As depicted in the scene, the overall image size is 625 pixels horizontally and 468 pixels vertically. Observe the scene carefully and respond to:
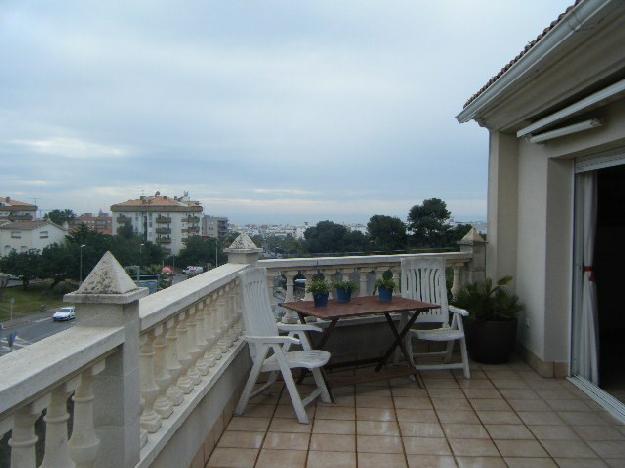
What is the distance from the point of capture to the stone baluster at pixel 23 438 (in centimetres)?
128

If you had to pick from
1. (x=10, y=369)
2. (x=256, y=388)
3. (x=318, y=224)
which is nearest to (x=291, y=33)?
(x=318, y=224)

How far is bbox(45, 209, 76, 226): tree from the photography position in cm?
689

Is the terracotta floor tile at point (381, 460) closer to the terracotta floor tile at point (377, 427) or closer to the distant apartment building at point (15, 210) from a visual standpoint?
the terracotta floor tile at point (377, 427)

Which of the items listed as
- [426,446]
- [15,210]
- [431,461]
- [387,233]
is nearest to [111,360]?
[431,461]

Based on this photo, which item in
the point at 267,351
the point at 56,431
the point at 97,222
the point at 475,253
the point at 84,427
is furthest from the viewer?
the point at 97,222

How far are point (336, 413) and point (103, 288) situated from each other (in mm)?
2622

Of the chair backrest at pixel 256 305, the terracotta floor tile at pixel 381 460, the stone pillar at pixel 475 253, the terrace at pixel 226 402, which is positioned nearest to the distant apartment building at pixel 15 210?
the terrace at pixel 226 402

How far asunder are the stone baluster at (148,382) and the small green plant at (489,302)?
12.8 feet

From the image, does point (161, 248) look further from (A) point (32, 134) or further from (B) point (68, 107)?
(A) point (32, 134)

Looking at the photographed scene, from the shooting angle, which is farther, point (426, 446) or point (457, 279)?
point (457, 279)

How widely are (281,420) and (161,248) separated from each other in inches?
141

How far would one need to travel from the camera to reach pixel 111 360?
1.90 meters

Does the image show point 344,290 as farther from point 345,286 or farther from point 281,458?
point 281,458

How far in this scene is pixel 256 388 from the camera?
174 inches
